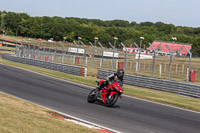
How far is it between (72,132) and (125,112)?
16.1 feet

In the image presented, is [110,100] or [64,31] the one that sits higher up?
[64,31]

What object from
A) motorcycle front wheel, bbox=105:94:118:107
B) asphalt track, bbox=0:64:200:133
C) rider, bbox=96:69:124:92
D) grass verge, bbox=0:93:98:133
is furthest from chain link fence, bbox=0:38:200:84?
grass verge, bbox=0:93:98:133

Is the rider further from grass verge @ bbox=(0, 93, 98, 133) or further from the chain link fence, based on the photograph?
the chain link fence

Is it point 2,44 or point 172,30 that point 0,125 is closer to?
point 2,44

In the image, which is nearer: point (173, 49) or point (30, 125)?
point (30, 125)

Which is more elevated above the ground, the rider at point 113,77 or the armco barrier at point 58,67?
the rider at point 113,77

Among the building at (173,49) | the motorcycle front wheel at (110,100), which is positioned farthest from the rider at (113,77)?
the building at (173,49)

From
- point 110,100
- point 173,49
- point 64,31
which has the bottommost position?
point 110,100

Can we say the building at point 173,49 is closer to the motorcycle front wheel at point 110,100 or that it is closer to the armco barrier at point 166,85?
the armco barrier at point 166,85

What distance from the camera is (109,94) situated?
40.9 feet

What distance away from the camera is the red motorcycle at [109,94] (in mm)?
11652

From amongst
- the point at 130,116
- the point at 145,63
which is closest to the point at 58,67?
the point at 145,63

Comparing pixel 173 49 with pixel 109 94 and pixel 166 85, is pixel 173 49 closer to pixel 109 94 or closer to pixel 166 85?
pixel 166 85

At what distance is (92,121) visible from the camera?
9570mm
